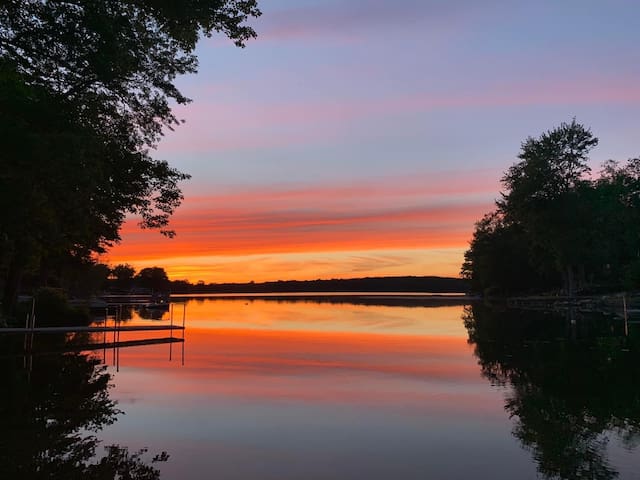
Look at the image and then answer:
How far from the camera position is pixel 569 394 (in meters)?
15.4

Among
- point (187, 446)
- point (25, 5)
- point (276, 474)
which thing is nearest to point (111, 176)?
point (25, 5)

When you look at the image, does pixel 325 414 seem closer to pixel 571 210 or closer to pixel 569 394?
pixel 569 394

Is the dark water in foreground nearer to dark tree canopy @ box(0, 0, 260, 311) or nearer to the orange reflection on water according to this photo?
the orange reflection on water

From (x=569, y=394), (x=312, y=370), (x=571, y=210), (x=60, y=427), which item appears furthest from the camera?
(x=571, y=210)

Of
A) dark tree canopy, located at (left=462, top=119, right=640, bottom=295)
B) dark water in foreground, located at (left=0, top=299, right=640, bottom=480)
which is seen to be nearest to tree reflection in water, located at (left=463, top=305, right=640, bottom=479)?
dark water in foreground, located at (left=0, top=299, right=640, bottom=480)

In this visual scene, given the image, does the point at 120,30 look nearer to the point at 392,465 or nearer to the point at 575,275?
the point at 392,465

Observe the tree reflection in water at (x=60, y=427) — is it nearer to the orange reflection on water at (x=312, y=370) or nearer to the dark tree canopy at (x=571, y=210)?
the orange reflection on water at (x=312, y=370)

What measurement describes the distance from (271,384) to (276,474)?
321 inches

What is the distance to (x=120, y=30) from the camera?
18.0 metres

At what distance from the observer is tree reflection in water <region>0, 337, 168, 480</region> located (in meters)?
9.28

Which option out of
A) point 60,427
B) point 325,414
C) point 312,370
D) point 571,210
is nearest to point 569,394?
point 325,414

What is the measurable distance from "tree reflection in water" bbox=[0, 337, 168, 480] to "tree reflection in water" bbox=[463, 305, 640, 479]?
6.34 meters

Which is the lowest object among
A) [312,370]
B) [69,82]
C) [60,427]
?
[60,427]

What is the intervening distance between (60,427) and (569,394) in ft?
37.9
